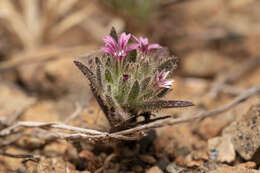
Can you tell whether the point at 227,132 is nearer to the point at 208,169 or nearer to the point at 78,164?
the point at 208,169

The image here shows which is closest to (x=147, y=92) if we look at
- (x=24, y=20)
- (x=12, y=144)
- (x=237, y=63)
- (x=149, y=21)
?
(x=12, y=144)

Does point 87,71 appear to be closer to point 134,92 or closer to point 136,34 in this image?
point 134,92

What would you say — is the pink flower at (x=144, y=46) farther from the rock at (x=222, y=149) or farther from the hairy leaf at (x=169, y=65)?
the rock at (x=222, y=149)

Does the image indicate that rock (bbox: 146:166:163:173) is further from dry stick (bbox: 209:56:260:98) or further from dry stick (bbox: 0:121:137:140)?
dry stick (bbox: 209:56:260:98)

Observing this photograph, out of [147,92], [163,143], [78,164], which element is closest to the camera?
[147,92]

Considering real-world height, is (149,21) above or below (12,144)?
above

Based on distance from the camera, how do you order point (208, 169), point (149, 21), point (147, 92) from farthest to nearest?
point (149, 21)
point (208, 169)
point (147, 92)

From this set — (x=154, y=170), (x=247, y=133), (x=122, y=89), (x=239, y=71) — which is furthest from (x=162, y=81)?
(x=239, y=71)

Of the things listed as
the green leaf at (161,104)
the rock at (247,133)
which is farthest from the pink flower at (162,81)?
the rock at (247,133)
